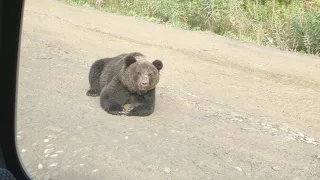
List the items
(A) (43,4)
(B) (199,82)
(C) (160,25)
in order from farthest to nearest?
(A) (43,4)
(C) (160,25)
(B) (199,82)

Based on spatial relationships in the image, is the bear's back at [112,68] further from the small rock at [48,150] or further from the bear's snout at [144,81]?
the small rock at [48,150]

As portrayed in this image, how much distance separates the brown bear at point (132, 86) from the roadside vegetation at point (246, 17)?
20.0 ft

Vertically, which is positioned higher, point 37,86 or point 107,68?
point 107,68

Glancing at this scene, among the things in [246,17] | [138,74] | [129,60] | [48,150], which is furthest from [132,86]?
[246,17]

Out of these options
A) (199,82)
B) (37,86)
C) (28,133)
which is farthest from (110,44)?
(28,133)

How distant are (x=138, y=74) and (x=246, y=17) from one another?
7.97 m

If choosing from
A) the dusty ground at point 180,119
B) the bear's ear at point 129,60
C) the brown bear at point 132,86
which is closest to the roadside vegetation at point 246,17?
the dusty ground at point 180,119

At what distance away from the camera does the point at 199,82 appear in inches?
317

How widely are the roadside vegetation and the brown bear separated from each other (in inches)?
240

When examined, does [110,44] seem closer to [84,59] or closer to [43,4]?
[84,59]

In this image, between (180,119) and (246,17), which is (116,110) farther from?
(246,17)

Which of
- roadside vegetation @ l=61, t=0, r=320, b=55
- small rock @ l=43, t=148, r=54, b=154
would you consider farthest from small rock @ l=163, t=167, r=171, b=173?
roadside vegetation @ l=61, t=0, r=320, b=55

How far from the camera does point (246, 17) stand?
42.7 feet

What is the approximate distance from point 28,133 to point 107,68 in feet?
5.54
